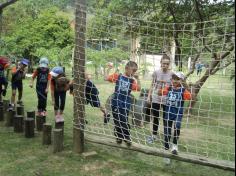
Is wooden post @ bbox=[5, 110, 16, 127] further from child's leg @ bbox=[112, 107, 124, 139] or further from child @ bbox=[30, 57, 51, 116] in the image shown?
child's leg @ bbox=[112, 107, 124, 139]

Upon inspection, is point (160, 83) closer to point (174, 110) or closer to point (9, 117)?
point (174, 110)

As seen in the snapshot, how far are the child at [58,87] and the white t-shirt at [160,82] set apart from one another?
185 cm

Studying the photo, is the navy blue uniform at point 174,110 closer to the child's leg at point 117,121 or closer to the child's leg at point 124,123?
the child's leg at point 124,123

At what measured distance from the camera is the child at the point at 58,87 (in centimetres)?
639

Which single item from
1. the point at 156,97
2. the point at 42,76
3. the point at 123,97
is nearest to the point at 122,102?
the point at 123,97

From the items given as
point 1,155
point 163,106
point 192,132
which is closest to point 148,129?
point 192,132

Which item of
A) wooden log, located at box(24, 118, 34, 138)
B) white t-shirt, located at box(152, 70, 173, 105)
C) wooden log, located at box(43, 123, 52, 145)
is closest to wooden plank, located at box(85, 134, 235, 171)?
wooden log, located at box(43, 123, 52, 145)

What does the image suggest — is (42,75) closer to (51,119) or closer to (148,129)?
(51,119)

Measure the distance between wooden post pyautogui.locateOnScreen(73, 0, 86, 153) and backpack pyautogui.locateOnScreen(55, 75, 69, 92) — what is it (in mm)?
1346

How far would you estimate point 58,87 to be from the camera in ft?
21.2

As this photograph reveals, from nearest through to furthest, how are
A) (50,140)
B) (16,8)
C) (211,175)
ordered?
(211,175), (50,140), (16,8)

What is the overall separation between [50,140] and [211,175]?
92.5 inches

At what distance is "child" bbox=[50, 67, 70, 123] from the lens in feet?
21.0

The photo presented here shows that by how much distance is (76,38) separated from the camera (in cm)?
498
